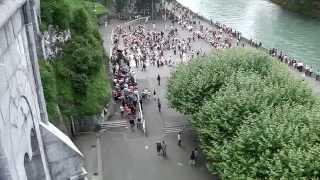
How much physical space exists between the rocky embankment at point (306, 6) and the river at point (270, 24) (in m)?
1.32

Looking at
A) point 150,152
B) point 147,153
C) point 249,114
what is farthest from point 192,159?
point 249,114

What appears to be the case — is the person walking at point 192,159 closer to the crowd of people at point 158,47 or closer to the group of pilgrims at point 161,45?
the crowd of people at point 158,47

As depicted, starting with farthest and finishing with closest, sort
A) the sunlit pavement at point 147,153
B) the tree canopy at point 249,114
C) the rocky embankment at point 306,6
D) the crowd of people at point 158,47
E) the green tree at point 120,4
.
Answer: the rocky embankment at point 306,6 → the green tree at point 120,4 → the crowd of people at point 158,47 → the sunlit pavement at point 147,153 → the tree canopy at point 249,114

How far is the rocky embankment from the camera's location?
87250 mm

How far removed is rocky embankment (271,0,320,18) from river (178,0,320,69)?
4.33ft

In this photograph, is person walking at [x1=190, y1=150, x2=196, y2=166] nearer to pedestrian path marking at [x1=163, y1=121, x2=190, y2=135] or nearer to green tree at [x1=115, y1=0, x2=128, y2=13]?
pedestrian path marking at [x1=163, y1=121, x2=190, y2=135]

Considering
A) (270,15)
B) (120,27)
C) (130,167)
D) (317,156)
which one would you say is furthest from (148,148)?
(270,15)

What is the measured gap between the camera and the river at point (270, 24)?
72.4m

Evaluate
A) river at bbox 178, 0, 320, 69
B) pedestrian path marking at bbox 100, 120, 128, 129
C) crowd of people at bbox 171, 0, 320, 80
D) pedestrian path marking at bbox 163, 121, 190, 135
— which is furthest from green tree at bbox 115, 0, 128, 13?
pedestrian path marking at bbox 163, 121, 190, 135

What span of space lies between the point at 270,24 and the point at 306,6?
9.44m

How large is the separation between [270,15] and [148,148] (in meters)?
62.1

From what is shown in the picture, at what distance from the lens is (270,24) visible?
85125mm

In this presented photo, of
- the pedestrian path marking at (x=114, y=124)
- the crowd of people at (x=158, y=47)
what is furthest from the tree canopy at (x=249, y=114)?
the pedestrian path marking at (x=114, y=124)

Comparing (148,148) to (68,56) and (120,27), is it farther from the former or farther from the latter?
(120,27)
